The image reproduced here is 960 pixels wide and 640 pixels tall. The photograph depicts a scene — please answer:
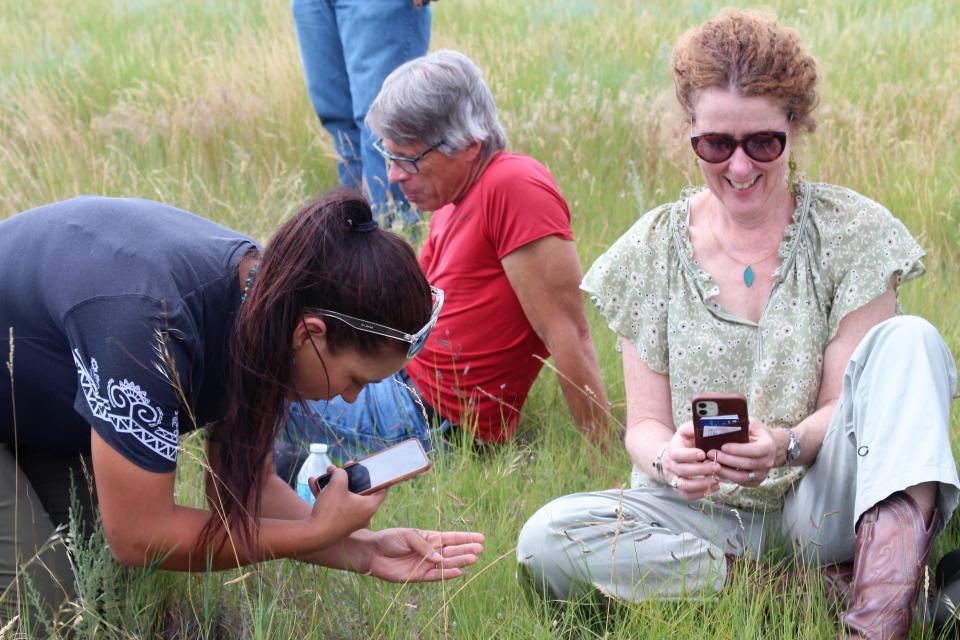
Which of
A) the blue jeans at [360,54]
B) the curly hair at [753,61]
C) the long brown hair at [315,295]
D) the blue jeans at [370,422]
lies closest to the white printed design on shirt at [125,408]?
the long brown hair at [315,295]

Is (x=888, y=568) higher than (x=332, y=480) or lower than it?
lower

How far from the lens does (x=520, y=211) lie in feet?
12.0

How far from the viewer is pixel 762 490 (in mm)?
Answer: 2834

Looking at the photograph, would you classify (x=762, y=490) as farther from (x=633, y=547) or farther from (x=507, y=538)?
(x=507, y=538)

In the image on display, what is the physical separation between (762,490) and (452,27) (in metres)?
6.71

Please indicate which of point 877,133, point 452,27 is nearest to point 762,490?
point 877,133

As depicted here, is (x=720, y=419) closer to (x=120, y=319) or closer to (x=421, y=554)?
(x=421, y=554)

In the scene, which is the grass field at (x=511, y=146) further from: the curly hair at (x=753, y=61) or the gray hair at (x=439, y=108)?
the gray hair at (x=439, y=108)

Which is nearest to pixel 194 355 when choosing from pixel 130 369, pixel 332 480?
pixel 130 369

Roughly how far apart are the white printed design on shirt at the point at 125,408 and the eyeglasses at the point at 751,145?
1.39 m

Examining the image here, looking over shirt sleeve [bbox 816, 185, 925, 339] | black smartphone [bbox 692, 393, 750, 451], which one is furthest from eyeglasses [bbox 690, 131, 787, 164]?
black smartphone [bbox 692, 393, 750, 451]

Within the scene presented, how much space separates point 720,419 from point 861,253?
60cm

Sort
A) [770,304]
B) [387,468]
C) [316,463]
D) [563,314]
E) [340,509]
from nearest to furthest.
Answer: [340,509] → [387,468] → [770,304] → [316,463] → [563,314]

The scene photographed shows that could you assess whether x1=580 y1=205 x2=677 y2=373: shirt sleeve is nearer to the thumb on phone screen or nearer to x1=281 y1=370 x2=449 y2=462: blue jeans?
the thumb on phone screen
